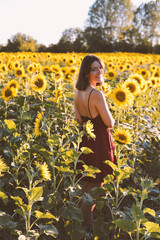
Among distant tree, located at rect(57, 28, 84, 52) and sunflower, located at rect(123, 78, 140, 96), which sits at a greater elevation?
distant tree, located at rect(57, 28, 84, 52)

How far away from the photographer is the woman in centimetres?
261

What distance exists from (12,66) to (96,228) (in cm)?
464

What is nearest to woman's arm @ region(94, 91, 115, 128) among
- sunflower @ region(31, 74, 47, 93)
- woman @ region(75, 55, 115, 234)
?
woman @ region(75, 55, 115, 234)

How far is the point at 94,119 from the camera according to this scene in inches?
106

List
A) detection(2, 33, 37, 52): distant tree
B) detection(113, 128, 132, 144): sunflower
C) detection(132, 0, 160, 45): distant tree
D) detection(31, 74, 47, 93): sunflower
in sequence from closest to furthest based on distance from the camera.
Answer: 1. detection(113, 128, 132, 144): sunflower
2. detection(31, 74, 47, 93): sunflower
3. detection(2, 33, 37, 52): distant tree
4. detection(132, 0, 160, 45): distant tree

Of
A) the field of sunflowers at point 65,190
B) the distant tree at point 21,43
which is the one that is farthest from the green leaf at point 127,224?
the distant tree at point 21,43

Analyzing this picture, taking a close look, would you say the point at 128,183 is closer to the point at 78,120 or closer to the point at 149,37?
the point at 78,120

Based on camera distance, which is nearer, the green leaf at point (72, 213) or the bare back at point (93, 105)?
the green leaf at point (72, 213)

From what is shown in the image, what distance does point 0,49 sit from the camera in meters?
29.8

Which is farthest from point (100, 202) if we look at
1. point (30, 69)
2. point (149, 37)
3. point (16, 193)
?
point (149, 37)

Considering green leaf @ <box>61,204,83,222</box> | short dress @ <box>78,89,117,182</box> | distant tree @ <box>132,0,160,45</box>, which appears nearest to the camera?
green leaf @ <box>61,204,83,222</box>

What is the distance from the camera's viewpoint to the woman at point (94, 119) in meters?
2.61

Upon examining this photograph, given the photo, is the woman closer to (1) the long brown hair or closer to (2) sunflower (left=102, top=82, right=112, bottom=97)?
(1) the long brown hair

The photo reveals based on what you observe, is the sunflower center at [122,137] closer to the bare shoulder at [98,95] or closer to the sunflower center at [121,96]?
the bare shoulder at [98,95]
